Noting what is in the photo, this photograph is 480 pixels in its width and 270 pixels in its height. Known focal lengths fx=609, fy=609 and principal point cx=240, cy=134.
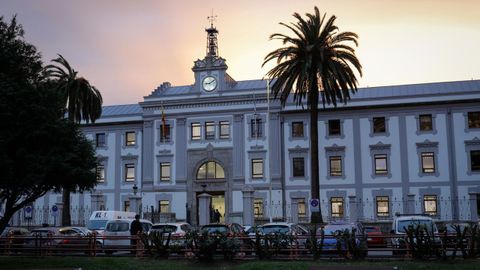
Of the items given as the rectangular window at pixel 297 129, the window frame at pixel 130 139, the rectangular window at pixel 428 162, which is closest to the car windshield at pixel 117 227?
Result: the rectangular window at pixel 297 129

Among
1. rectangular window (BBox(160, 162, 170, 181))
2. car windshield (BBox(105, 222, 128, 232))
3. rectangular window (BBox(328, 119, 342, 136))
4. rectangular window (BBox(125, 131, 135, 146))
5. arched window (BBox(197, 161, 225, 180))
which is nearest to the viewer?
car windshield (BBox(105, 222, 128, 232))

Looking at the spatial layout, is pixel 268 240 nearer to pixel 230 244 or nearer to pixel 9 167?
pixel 230 244

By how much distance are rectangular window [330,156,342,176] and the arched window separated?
9588mm

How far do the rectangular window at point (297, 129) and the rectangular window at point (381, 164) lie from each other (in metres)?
6.83

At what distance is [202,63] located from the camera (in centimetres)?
5556

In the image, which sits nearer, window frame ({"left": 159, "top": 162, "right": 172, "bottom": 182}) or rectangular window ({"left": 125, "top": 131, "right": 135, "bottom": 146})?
window frame ({"left": 159, "top": 162, "right": 172, "bottom": 182})

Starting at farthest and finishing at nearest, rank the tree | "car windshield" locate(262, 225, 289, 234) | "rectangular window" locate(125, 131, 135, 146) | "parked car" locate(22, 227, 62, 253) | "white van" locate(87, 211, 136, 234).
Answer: "rectangular window" locate(125, 131, 135, 146) < "white van" locate(87, 211, 136, 234) < "car windshield" locate(262, 225, 289, 234) < "parked car" locate(22, 227, 62, 253) < the tree

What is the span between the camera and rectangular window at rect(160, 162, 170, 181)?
183ft

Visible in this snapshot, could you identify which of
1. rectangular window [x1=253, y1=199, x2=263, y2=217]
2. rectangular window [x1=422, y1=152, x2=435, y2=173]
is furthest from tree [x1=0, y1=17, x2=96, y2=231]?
rectangular window [x1=422, y1=152, x2=435, y2=173]

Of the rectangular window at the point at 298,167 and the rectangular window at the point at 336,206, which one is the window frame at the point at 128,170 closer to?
the rectangular window at the point at 298,167

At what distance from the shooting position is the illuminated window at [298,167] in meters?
52.7

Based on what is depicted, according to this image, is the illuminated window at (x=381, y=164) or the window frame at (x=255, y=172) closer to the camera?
the illuminated window at (x=381, y=164)

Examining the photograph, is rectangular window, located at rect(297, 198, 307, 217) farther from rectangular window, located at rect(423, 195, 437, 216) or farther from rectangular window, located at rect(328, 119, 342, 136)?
rectangular window, located at rect(423, 195, 437, 216)

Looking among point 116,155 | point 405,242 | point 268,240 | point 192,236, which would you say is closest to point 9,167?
point 192,236
